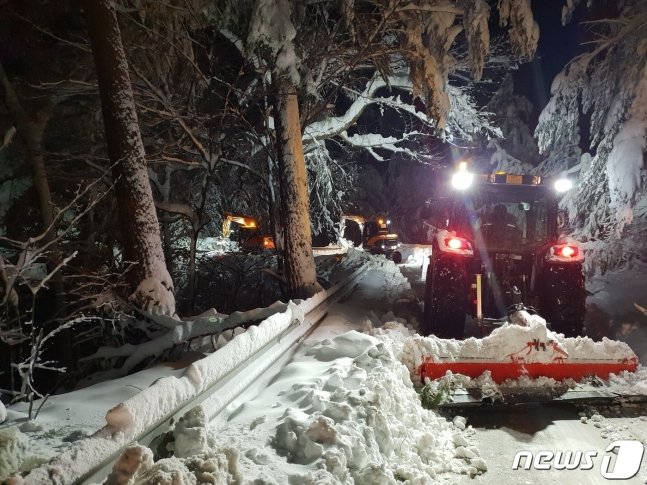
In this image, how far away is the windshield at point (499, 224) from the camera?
640 centimetres

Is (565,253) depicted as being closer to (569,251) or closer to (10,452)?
(569,251)

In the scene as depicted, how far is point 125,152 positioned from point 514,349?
5465mm

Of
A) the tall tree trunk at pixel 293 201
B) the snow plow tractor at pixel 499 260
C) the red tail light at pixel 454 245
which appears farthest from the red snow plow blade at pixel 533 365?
the tall tree trunk at pixel 293 201

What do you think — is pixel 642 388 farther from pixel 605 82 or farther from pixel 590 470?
pixel 605 82

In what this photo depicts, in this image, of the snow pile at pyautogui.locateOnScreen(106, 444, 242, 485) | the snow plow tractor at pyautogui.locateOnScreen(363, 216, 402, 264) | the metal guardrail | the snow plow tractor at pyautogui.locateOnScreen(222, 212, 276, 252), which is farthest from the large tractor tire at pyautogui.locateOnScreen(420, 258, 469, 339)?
the snow plow tractor at pyautogui.locateOnScreen(363, 216, 402, 264)

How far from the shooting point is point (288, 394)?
3.35 m

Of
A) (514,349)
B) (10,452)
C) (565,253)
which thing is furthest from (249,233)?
(10,452)

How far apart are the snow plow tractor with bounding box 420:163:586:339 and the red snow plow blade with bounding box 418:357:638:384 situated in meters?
1.23

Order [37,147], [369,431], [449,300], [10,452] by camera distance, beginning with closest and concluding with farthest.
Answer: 1. [10,452]
2. [369,431]
3. [449,300]
4. [37,147]

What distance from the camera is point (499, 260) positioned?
640 cm

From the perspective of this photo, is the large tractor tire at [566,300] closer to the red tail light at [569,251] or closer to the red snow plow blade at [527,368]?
the red tail light at [569,251]

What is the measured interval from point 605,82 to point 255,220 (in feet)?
40.9

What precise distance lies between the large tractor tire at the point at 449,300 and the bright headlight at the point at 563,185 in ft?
5.60

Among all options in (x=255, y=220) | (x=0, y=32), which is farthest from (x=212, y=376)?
(x=255, y=220)
